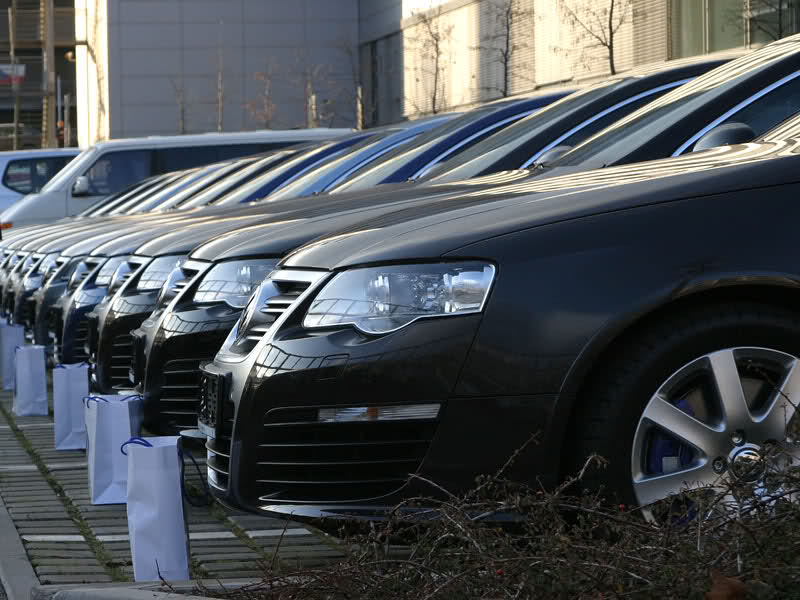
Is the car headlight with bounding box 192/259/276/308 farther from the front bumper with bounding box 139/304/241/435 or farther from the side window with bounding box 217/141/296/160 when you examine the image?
the side window with bounding box 217/141/296/160

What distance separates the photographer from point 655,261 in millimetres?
3932

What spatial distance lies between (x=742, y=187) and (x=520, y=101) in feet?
20.9

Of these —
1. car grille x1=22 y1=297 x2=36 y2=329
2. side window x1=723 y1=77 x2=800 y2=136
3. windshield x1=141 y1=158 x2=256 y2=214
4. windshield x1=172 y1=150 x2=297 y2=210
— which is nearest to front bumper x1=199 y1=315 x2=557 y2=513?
side window x1=723 y1=77 x2=800 y2=136

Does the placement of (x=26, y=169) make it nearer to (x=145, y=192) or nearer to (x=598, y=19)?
(x=598, y=19)

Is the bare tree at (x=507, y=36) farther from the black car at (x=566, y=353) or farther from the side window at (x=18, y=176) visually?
the black car at (x=566, y=353)

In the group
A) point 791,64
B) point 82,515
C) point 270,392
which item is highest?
point 791,64

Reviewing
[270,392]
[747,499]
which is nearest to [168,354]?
[270,392]

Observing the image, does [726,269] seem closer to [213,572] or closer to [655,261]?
[655,261]

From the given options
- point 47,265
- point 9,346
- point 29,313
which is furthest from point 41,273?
point 9,346

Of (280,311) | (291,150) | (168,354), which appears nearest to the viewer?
(280,311)

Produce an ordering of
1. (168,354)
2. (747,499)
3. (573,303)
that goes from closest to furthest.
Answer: (747,499) < (573,303) < (168,354)

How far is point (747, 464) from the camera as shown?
3.41 meters

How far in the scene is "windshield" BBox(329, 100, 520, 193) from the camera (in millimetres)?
9031

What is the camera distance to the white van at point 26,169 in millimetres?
32188
